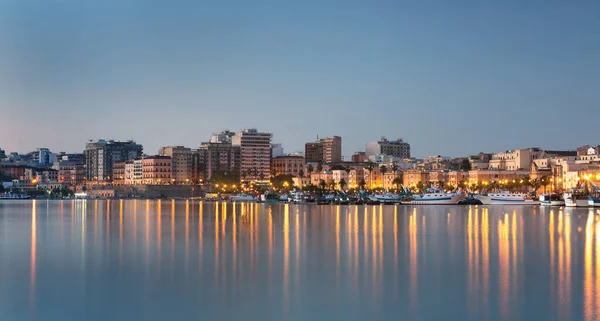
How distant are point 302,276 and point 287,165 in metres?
160

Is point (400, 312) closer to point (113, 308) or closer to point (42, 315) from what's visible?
point (113, 308)

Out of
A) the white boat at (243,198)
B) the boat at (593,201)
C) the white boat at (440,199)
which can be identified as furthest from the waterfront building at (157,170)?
the boat at (593,201)

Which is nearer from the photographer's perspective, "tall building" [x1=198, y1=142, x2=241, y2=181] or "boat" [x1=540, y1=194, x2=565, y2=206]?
"boat" [x1=540, y1=194, x2=565, y2=206]

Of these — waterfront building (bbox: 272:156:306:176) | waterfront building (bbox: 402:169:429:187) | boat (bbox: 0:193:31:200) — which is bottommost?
boat (bbox: 0:193:31:200)

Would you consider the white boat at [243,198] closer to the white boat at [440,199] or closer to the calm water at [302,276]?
the white boat at [440,199]

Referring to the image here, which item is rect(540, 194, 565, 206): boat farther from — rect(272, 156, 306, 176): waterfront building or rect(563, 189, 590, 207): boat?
rect(272, 156, 306, 176): waterfront building

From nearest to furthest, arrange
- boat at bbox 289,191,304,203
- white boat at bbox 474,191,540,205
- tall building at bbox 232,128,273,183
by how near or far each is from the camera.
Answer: white boat at bbox 474,191,540,205, boat at bbox 289,191,304,203, tall building at bbox 232,128,273,183

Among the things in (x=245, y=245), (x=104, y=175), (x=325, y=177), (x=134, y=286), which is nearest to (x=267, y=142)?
(x=325, y=177)

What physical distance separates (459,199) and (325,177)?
6886cm

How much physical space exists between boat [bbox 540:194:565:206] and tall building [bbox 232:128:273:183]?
84353 millimetres

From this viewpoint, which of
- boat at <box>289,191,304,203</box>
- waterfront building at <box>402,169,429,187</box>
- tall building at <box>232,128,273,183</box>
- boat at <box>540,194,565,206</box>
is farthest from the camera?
tall building at <box>232,128,273,183</box>

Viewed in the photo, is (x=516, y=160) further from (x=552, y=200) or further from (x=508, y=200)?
(x=552, y=200)

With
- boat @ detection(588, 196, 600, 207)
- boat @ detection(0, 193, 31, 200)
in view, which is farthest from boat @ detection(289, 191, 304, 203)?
boat @ detection(0, 193, 31, 200)

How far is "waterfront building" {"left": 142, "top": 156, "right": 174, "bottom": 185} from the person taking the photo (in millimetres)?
172500
